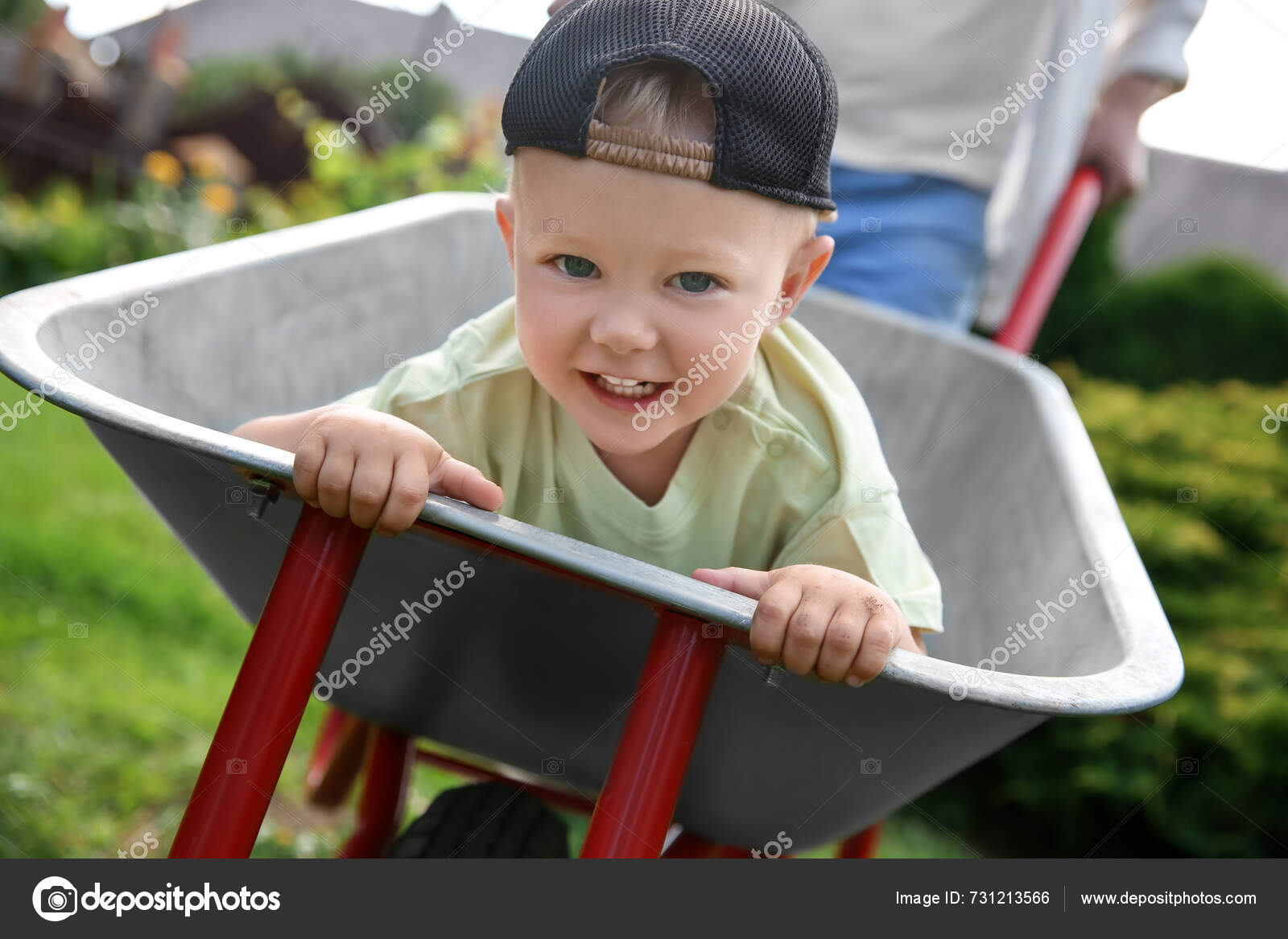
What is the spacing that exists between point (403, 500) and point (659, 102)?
47 cm

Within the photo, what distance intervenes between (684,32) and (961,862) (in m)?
0.90

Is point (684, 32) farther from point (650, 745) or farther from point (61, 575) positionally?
point (61, 575)

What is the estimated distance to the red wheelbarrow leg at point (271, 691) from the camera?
983 millimetres

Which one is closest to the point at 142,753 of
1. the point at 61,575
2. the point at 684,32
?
the point at 61,575

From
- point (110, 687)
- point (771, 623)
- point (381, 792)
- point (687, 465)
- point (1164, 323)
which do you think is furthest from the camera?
point (1164, 323)

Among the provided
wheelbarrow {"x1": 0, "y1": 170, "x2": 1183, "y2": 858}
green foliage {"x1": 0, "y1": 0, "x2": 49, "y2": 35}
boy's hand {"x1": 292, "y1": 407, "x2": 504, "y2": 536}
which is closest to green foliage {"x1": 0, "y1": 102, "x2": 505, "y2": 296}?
green foliage {"x1": 0, "y1": 0, "x2": 49, "y2": 35}

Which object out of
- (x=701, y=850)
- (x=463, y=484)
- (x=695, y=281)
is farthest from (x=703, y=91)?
(x=701, y=850)

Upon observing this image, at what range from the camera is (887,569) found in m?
1.28

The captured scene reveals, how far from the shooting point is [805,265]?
1.32 metres

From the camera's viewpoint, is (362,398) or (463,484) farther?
(362,398)

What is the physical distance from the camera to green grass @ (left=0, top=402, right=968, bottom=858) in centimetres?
201

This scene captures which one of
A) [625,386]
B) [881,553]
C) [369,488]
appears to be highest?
[369,488]

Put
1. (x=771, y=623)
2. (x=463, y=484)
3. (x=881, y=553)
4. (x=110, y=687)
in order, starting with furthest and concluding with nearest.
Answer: (x=110, y=687)
(x=881, y=553)
(x=463, y=484)
(x=771, y=623)

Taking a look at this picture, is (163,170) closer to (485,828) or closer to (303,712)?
(485,828)
